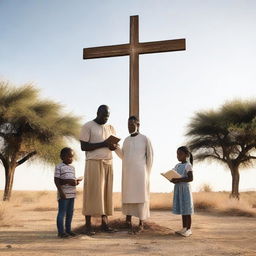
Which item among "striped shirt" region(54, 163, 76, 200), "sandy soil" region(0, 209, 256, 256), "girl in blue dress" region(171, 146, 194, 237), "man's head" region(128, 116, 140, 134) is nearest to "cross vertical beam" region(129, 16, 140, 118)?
"man's head" region(128, 116, 140, 134)

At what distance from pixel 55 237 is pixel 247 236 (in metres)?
3.49

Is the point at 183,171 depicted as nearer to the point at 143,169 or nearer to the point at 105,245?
the point at 143,169

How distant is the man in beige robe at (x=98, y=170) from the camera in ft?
24.5

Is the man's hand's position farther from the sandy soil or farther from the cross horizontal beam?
the cross horizontal beam

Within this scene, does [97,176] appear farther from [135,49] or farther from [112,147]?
[135,49]

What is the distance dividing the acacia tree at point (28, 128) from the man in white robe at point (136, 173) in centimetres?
1433

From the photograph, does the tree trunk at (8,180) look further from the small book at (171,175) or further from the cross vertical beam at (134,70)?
the small book at (171,175)

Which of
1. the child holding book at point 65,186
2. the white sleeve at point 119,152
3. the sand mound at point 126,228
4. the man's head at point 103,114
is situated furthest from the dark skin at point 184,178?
the child holding book at point 65,186

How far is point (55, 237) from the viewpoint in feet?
23.7

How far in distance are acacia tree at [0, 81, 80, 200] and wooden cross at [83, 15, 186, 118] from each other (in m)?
12.6

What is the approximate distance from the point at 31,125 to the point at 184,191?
15271 millimetres

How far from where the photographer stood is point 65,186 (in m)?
7.12

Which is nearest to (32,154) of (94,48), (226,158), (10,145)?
(10,145)

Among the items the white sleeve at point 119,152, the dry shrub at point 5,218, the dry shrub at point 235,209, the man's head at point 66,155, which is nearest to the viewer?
the man's head at point 66,155
